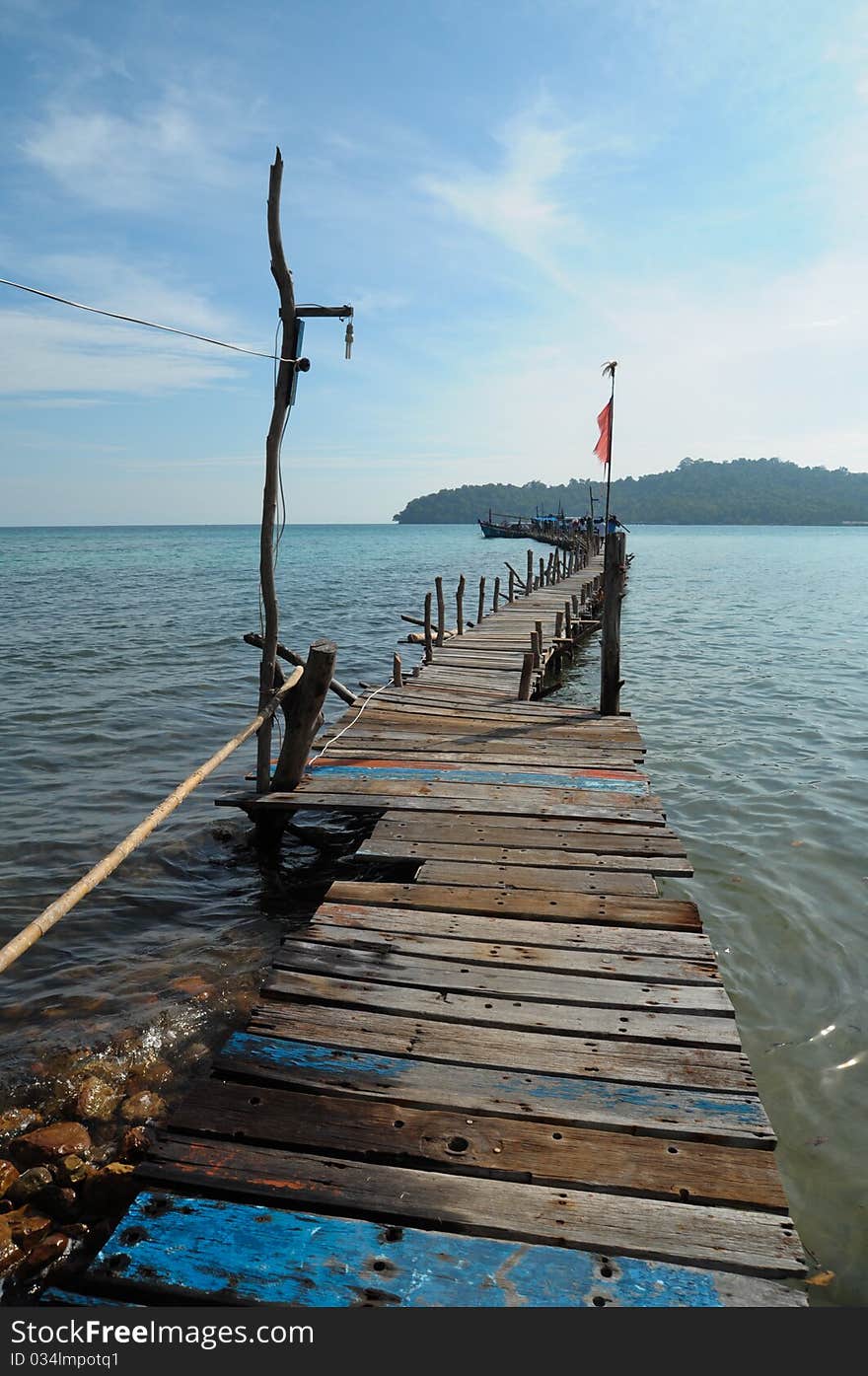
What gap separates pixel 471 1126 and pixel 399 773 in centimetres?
444

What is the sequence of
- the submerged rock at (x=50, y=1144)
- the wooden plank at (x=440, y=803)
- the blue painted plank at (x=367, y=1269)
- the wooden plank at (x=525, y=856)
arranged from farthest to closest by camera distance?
the wooden plank at (x=440, y=803), the wooden plank at (x=525, y=856), the submerged rock at (x=50, y=1144), the blue painted plank at (x=367, y=1269)

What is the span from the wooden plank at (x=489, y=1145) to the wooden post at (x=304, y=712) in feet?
12.8

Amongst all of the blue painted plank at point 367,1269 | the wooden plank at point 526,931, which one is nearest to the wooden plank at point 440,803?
the wooden plank at point 526,931

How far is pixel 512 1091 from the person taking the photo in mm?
3139

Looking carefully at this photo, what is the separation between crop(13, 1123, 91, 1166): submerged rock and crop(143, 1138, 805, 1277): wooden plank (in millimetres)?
1302

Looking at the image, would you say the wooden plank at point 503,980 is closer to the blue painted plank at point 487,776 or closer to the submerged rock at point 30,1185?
the submerged rock at point 30,1185

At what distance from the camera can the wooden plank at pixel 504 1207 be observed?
244cm

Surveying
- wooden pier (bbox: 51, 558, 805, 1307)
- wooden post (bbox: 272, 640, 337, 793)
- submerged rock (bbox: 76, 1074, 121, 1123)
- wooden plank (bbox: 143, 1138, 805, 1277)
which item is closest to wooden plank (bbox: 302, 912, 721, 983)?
wooden pier (bbox: 51, 558, 805, 1307)

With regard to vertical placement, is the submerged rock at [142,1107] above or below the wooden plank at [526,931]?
below

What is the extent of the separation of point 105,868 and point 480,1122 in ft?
7.42

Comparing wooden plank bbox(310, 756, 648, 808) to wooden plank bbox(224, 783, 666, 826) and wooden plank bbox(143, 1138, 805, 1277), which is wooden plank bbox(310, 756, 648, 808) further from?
wooden plank bbox(143, 1138, 805, 1277)

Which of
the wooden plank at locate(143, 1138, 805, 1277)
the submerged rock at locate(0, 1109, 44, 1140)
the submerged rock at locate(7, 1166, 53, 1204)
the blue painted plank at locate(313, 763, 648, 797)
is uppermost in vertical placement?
the blue painted plank at locate(313, 763, 648, 797)

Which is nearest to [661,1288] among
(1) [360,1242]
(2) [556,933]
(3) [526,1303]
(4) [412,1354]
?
(3) [526,1303]

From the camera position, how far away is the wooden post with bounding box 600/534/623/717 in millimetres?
9141
